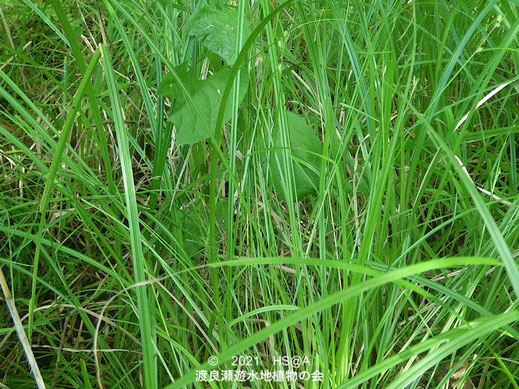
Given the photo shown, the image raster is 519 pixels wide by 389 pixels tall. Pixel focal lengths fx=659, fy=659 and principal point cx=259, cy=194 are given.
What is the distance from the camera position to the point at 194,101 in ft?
3.09

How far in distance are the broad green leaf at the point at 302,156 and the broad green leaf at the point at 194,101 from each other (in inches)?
4.1

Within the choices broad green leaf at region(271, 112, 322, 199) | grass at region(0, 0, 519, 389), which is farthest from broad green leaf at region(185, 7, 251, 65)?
broad green leaf at region(271, 112, 322, 199)

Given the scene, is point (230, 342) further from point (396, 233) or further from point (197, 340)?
point (396, 233)

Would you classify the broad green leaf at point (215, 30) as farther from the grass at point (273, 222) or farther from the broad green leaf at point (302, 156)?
the broad green leaf at point (302, 156)

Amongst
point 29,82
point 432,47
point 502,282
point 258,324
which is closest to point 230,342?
point 258,324

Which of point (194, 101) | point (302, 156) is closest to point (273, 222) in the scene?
point (302, 156)

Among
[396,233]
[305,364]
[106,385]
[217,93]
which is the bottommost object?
[106,385]

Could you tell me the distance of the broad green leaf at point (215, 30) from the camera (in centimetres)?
95

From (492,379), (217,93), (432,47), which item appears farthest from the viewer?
(432,47)

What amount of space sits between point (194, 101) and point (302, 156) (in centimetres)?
17

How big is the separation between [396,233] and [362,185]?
12cm

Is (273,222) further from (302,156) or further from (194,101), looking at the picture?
(194,101)

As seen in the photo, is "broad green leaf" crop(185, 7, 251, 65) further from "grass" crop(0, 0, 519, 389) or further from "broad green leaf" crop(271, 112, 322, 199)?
"broad green leaf" crop(271, 112, 322, 199)

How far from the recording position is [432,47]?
1.14 meters
